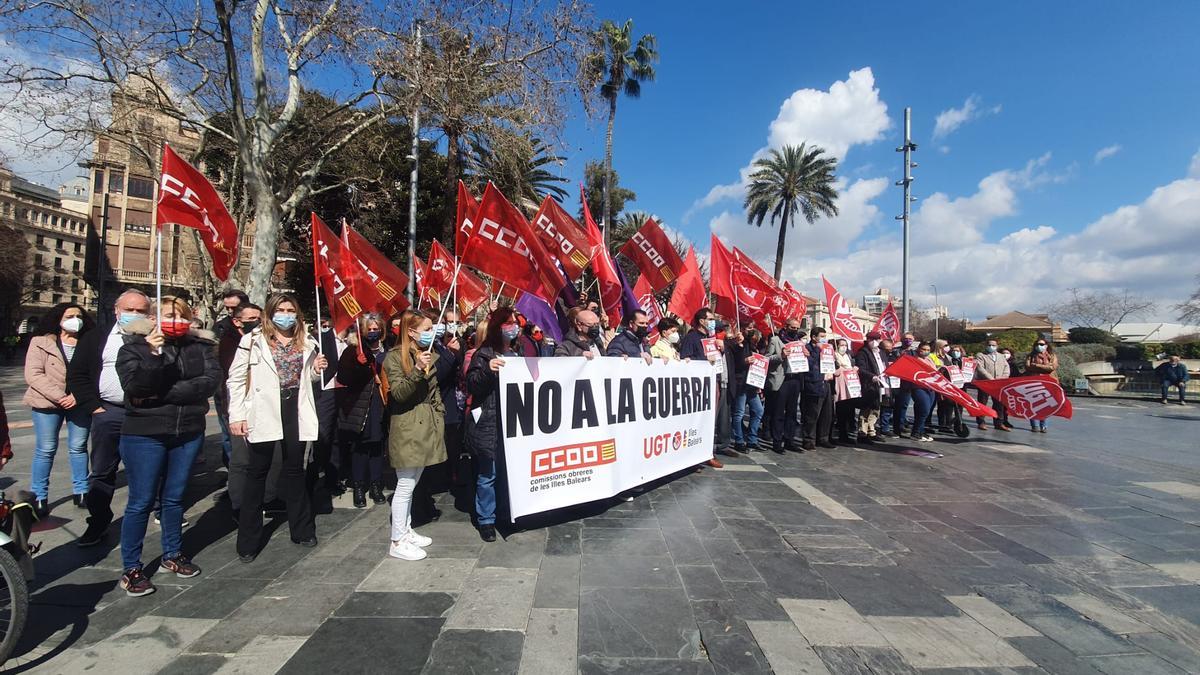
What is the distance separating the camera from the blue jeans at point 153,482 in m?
3.17

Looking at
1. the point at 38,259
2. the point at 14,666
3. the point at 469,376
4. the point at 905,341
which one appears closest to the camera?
the point at 14,666

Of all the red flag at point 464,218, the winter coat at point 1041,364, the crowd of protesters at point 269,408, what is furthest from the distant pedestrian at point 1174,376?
the red flag at point 464,218

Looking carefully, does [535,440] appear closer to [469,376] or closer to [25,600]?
[469,376]

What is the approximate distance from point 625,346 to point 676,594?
2.95 m

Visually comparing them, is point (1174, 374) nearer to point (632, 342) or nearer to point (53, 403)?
point (632, 342)

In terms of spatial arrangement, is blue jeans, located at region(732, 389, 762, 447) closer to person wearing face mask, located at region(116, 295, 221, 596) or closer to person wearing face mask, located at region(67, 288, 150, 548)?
person wearing face mask, located at region(116, 295, 221, 596)

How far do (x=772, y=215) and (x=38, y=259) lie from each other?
76929mm

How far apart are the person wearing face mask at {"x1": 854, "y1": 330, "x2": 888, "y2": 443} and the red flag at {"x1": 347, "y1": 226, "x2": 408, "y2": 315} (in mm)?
7164

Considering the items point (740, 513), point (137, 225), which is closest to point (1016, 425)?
point (740, 513)

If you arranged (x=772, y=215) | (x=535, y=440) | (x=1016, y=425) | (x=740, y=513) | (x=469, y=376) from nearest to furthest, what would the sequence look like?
(x=469, y=376)
(x=535, y=440)
(x=740, y=513)
(x=1016, y=425)
(x=772, y=215)

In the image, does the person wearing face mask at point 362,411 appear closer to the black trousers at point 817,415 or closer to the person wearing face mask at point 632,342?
the person wearing face mask at point 632,342

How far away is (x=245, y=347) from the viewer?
3.66m

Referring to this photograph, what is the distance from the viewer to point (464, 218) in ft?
20.3

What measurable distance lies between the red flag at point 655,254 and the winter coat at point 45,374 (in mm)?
→ 6371
